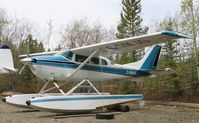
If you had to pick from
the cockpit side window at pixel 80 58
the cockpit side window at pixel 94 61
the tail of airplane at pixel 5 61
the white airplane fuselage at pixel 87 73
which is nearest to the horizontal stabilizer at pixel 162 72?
the white airplane fuselage at pixel 87 73

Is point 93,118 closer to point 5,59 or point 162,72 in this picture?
point 162,72

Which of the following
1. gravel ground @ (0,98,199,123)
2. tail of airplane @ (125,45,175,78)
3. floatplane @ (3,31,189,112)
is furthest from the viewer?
tail of airplane @ (125,45,175,78)

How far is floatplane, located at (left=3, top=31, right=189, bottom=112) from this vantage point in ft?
39.5

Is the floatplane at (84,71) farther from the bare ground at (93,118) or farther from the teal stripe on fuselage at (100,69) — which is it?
the bare ground at (93,118)

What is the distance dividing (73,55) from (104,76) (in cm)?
187

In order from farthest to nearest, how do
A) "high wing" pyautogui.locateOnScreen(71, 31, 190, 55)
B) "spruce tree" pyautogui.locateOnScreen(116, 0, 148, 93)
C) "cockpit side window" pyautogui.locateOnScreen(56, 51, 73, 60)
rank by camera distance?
"spruce tree" pyautogui.locateOnScreen(116, 0, 148, 93), "cockpit side window" pyautogui.locateOnScreen(56, 51, 73, 60), "high wing" pyautogui.locateOnScreen(71, 31, 190, 55)

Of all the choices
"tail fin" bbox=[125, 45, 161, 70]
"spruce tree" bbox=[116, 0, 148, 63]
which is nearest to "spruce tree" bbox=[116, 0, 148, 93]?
"spruce tree" bbox=[116, 0, 148, 63]

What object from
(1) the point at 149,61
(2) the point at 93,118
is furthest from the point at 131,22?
(2) the point at 93,118

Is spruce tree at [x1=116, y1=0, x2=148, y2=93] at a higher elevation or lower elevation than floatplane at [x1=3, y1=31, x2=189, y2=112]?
higher

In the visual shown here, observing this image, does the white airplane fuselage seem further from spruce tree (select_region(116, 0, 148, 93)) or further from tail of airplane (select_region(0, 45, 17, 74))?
spruce tree (select_region(116, 0, 148, 93))

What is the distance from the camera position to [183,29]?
73.7 ft

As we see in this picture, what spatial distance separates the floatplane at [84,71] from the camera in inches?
474

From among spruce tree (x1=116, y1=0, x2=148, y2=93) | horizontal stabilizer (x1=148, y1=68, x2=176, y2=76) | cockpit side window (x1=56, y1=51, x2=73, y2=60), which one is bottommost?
horizontal stabilizer (x1=148, y1=68, x2=176, y2=76)

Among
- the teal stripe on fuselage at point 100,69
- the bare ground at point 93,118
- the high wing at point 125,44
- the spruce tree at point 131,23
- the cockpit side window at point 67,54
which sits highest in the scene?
the spruce tree at point 131,23
